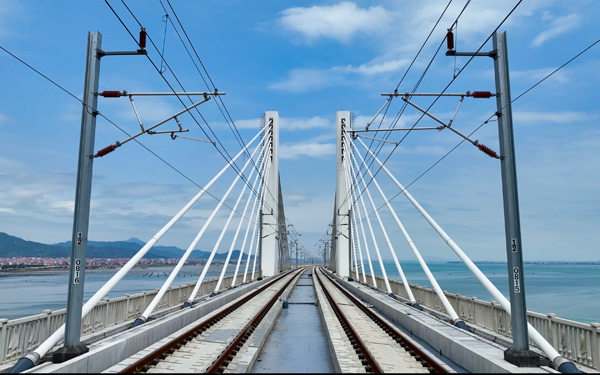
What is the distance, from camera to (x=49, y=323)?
10.8m

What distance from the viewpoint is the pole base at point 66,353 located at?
342 inches

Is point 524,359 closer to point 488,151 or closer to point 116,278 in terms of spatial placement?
point 488,151

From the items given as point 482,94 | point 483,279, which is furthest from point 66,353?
point 482,94

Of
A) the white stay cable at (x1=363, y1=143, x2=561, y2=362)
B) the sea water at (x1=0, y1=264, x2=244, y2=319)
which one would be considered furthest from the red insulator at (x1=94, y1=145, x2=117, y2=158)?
the sea water at (x1=0, y1=264, x2=244, y2=319)

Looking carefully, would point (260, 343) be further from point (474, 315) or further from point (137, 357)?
point (474, 315)

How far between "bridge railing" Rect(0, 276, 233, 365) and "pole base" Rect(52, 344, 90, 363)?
105 cm

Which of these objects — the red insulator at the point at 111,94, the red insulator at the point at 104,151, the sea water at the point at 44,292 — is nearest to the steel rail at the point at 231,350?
the red insulator at the point at 104,151

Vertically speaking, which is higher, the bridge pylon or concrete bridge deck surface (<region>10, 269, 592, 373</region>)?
the bridge pylon

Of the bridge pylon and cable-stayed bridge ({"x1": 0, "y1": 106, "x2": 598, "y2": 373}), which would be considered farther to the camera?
the bridge pylon

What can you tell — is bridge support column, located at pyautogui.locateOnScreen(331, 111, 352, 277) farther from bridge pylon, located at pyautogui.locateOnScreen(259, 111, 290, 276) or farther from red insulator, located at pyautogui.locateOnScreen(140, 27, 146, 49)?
red insulator, located at pyautogui.locateOnScreen(140, 27, 146, 49)

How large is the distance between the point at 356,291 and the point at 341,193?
26140 millimetres

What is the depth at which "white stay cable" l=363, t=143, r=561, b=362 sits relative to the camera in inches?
337

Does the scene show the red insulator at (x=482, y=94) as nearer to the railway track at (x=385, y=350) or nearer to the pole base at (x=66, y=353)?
the railway track at (x=385, y=350)

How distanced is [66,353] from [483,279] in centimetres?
877
